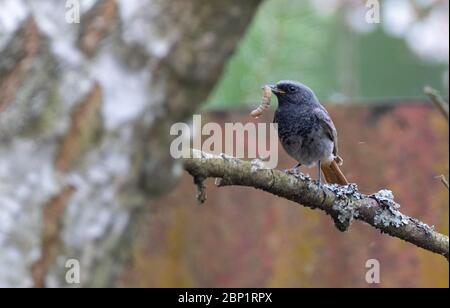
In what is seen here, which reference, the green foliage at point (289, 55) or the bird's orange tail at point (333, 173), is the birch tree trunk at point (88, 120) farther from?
the green foliage at point (289, 55)

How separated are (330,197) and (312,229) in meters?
1.21

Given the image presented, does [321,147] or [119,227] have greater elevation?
[321,147]

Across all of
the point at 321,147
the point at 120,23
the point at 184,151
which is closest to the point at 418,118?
Answer: the point at 321,147

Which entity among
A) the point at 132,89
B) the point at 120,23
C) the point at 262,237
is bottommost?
the point at 132,89

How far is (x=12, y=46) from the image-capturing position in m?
1.26

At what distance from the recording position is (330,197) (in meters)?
2.01

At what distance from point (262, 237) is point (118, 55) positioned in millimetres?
2037

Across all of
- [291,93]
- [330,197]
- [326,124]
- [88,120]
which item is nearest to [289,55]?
[326,124]

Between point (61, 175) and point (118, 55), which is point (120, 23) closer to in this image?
point (118, 55)

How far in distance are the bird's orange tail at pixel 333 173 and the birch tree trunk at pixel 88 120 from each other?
103cm

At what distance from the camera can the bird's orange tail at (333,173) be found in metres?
2.31

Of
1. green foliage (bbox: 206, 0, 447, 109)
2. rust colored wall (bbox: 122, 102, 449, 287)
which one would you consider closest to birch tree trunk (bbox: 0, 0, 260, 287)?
green foliage (bbox: 206, 0, 447, 109)

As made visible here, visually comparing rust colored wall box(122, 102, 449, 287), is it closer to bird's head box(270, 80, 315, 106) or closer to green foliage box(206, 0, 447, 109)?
green foliage box(206, 0, 447, 109)

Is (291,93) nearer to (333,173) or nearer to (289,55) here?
(333,173)
